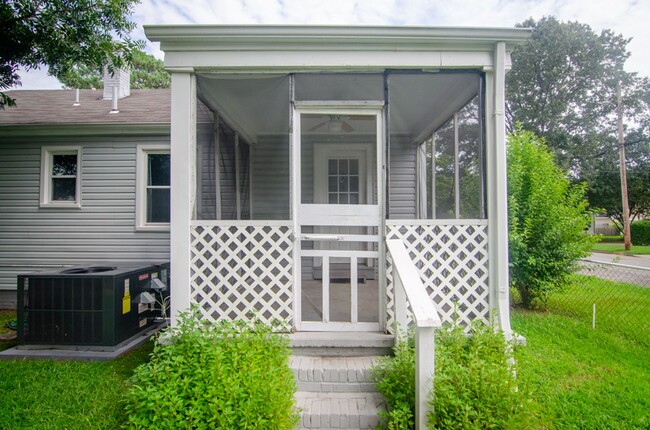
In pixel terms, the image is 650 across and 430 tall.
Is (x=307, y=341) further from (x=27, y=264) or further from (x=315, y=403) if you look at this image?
(x=27, y=264)

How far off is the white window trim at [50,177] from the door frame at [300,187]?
4.62 meters

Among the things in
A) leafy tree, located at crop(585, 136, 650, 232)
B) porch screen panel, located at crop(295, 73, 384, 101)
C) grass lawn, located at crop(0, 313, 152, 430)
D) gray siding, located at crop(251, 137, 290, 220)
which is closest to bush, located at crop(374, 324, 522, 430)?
grass lawn, located at crop(0, 313, 152, 430)

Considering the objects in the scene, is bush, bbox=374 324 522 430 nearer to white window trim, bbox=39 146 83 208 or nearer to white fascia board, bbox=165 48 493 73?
white fascia board, bbox=165 48 493 73

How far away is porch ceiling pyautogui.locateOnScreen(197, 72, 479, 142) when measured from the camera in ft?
10.0

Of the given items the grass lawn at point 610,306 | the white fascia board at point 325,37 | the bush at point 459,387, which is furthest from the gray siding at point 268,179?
the grass lawn at point 610,306

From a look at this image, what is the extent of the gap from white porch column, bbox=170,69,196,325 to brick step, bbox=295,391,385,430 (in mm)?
1323

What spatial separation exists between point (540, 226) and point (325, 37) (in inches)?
163

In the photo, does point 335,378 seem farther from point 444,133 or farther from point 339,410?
point 444,133

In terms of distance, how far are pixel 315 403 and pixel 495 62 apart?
3.13 m

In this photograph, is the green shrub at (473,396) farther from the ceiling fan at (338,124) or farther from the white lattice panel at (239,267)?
the ceiling fan at (338,124)

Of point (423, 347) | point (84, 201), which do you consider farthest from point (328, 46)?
point (84, 201)

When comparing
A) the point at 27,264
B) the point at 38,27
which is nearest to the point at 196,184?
the point at 38,27

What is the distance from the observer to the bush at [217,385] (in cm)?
194

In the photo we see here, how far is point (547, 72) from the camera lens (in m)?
17.8
